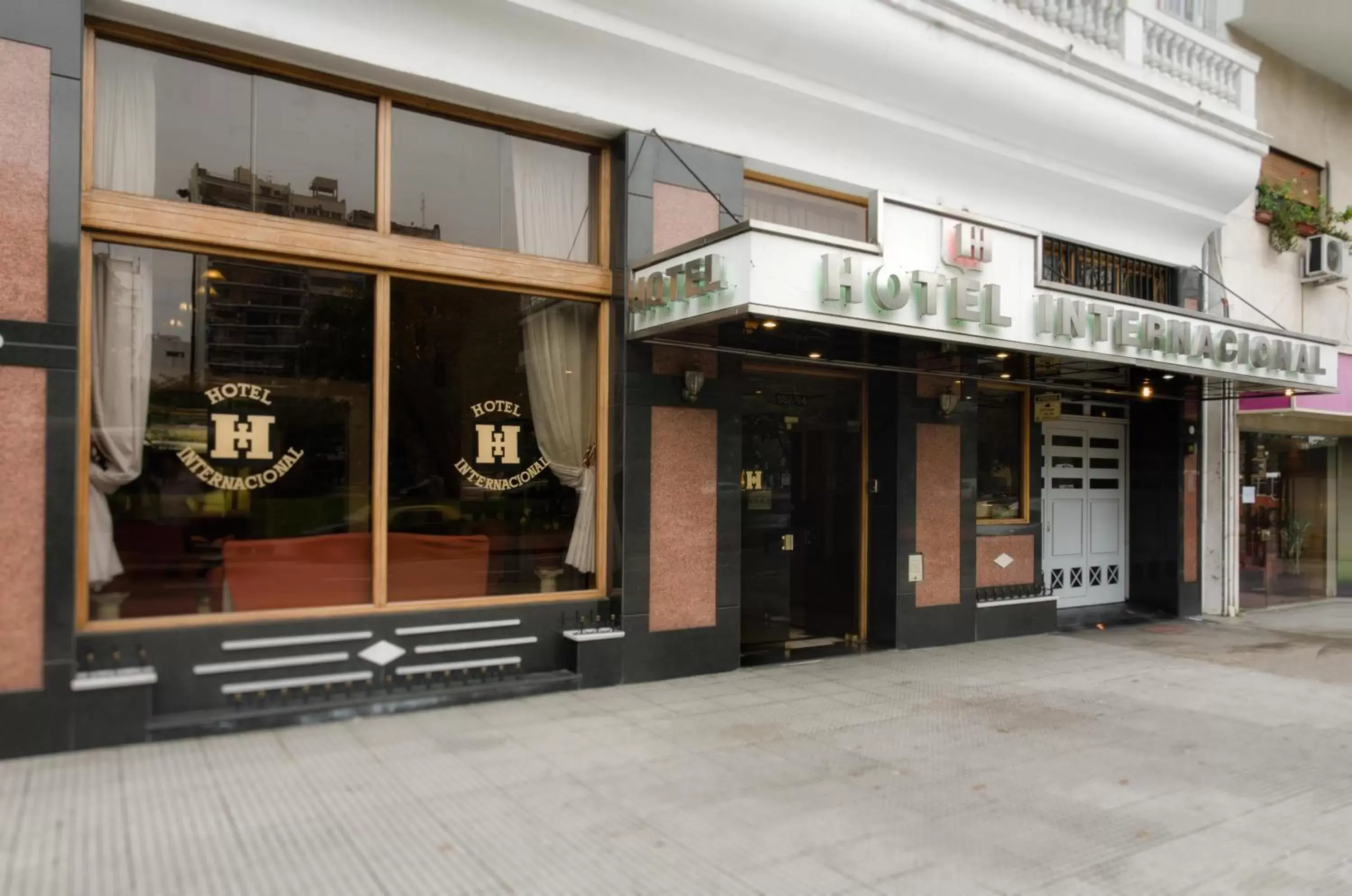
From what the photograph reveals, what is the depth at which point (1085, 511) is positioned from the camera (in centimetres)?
1178

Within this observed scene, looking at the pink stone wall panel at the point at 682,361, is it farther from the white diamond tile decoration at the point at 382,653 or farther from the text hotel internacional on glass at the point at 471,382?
the white diamond tile decoration at the point at 382,653

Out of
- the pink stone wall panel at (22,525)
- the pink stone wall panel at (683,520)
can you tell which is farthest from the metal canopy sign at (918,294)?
the pink stone wall panel at (22,525)

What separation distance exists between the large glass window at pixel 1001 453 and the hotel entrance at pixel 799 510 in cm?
185

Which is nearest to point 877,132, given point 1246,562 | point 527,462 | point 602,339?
point 602,339

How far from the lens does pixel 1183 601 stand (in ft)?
38.7

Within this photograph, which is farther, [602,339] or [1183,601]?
[1183,601]

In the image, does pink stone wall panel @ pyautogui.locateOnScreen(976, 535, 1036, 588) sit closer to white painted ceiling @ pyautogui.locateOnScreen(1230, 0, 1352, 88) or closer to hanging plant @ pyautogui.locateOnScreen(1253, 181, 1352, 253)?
hanging plant @ pyautogui.locateOnScreen(1253, 181, 1352, 253)

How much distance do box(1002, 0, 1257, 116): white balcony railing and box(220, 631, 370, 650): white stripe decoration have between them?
876 centimetres

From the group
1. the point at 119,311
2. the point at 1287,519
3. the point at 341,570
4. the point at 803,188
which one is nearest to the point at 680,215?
the point at 803,188

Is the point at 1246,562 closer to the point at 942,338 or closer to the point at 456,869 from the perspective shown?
the point at 942,338

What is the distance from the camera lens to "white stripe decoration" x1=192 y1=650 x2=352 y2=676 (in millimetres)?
5852

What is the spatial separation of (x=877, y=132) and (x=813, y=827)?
674 cm

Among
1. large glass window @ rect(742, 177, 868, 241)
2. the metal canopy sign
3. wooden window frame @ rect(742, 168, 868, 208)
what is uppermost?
wooden window frame @ rect(742, 168, 868, 208)

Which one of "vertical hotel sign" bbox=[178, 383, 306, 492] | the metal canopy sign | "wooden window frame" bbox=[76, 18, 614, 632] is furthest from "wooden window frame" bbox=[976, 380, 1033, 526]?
"vertical hotel sign" bbox=[178, 383, 306, 492]
